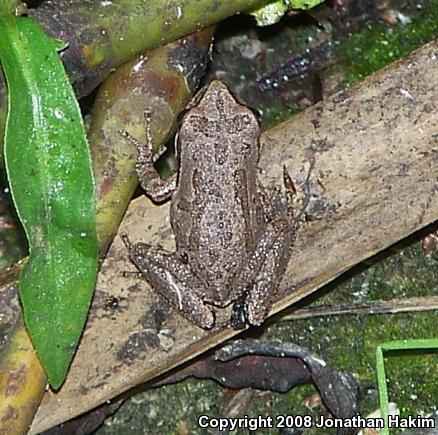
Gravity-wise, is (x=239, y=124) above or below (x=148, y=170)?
below

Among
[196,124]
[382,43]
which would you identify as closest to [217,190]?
[196,124]

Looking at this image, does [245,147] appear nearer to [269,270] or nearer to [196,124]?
[196,124]

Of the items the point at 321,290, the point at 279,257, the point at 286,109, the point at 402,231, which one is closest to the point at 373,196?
the point at 402,231

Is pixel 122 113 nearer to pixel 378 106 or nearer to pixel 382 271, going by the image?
pixel 378 106

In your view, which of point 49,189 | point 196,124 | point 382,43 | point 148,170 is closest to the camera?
point 49,189

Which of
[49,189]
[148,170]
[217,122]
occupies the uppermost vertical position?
[49,189]

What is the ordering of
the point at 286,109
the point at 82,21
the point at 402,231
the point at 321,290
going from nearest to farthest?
the point at 82,21 → the point at 402,231 → the point at 321,290 → the point at 286,109
